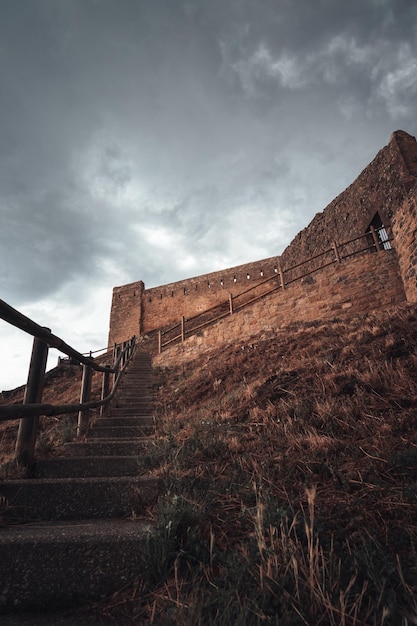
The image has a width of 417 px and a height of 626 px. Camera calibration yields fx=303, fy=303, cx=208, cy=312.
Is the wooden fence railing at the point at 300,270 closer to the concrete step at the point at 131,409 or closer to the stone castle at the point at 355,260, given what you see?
the stone castle at the point at 355,260

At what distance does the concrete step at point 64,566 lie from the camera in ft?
4.75

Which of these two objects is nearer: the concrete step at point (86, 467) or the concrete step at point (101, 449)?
the concrete step at point (86, 467)

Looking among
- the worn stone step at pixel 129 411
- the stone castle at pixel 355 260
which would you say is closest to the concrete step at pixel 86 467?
the worn stone step at pixel 129 411

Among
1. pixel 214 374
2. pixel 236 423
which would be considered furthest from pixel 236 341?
pixel 236 423

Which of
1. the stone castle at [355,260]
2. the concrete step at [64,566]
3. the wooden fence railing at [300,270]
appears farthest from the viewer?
the wooden fence railing at [300,270]

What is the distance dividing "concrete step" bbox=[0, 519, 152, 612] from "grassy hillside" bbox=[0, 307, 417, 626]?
0.09m

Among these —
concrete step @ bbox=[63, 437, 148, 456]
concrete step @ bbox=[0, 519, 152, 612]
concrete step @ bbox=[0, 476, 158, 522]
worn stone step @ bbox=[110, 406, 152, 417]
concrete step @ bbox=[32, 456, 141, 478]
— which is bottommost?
concrete step @ bbox=[0, 519, 152, 612]

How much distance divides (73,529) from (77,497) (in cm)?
54

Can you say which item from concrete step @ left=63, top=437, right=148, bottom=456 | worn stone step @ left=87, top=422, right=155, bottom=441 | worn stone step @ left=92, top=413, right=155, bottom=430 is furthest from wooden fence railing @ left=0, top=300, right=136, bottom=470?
worn stone step @ left=92, top=413, right=155, bottom=430

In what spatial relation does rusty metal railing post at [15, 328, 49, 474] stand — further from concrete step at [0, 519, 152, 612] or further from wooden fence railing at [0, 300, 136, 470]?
concrete step at [0, 519, 152, 612]

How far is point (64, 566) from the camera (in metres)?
1.54

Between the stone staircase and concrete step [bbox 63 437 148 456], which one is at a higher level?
concrete step [bbox 63 437 148 456]

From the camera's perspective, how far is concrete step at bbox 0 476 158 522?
7.27 feet

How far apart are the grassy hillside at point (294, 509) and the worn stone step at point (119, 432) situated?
13.4 inches
